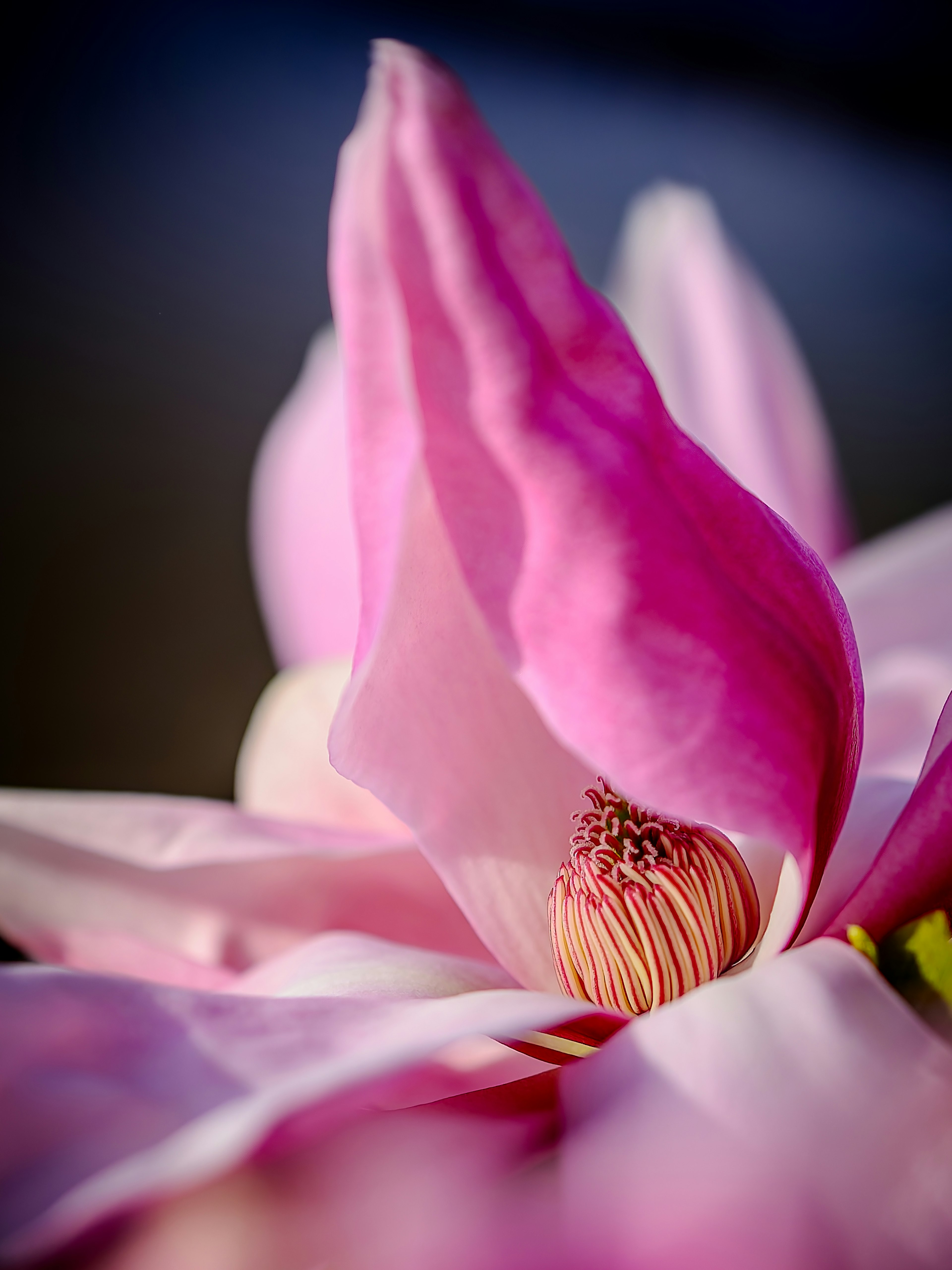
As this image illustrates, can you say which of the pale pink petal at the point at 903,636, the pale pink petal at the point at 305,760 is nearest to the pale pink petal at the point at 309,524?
the pale pink petal at the point at 305,760

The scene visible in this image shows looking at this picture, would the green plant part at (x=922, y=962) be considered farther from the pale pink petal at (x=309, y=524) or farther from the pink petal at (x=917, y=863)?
the pale pink petal at (x=309, y=524)

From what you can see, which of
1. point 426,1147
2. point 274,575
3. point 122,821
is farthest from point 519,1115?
point 274,575

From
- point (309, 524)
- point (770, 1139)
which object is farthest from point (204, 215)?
point (770, 1139)

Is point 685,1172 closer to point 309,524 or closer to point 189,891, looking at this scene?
point 189,891

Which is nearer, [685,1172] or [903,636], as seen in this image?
[685,1172]

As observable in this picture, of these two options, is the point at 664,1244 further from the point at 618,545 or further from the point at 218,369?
the point at 218,369

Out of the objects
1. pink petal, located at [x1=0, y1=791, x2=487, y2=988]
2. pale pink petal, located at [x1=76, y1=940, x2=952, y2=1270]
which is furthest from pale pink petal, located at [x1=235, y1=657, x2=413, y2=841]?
pale pink petal, located at [x1=76, y1=940, x2=952, y2=1270]

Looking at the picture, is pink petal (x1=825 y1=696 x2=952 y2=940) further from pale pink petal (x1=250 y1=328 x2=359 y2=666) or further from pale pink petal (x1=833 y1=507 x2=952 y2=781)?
pale pink petal (x1=250 y1=328 x2=359 y2=666)
